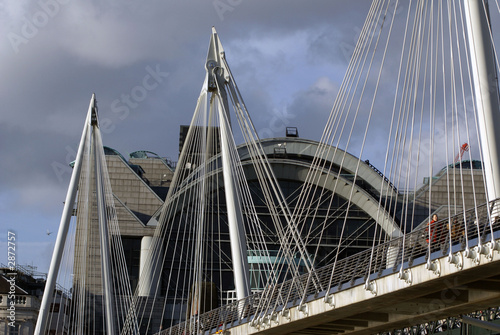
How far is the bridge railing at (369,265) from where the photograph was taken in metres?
20.5

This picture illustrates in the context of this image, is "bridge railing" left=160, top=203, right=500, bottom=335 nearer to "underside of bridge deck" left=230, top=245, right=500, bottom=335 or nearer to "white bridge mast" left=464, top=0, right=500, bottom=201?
"underside of bridge deck" left=230, top=245, right=500, bottom=335

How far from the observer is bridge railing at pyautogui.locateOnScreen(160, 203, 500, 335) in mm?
20469

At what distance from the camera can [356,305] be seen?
2491 centimetres

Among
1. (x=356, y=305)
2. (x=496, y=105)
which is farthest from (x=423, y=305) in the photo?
(x=496, y=105)

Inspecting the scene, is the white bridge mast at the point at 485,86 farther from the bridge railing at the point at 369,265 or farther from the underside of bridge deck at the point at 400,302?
the underside of bridge deck at the point at 400,302

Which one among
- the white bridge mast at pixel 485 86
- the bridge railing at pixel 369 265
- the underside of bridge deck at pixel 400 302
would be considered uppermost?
the white bridge mast at pixel 485 86

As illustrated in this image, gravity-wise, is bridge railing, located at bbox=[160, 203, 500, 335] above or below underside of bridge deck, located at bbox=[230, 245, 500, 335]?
above

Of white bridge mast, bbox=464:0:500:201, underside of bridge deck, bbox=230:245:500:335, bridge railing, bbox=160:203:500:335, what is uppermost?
white bridge mast, bbox=464:0:500:201

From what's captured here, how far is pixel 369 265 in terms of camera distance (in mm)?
23234

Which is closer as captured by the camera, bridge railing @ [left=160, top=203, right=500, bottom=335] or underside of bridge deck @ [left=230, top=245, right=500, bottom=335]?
bridge railing @ [left=160, top=203, right=500, bottom=335]

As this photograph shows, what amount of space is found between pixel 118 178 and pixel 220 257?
1069 centimetres

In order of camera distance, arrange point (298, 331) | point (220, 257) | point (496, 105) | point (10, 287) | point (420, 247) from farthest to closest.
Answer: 1. point (220, 257)
2. point (10, 287)
3. point (298, 331)
4. point (420, 247)
5. point (496, 105)

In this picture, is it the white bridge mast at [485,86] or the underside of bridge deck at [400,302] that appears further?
the underside of bridge deck at [400,302]

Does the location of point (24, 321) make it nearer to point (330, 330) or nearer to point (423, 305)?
point (330, 330)
